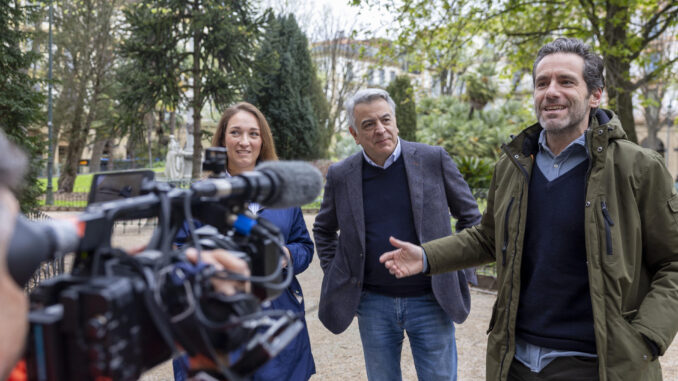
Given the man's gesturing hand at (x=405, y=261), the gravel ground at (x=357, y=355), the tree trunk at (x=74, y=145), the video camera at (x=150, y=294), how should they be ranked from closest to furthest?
1. the video camera at (x=150, y=294)
2. the man's gesturing hand at (x=405, y=261)
3. the gravel ground at (x=357, y=355)
4. the tree trunk at (x=74, y=145)

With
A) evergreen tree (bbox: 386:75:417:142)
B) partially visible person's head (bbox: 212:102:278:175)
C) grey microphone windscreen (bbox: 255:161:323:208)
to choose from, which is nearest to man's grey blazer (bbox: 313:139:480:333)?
partially visible person's head (bbox: 212:102:278:175)

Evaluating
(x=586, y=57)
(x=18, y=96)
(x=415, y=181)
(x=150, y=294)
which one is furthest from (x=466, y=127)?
(x=150, y=294)

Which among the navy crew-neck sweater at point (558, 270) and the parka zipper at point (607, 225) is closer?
the parka zipper at point (607, 225)

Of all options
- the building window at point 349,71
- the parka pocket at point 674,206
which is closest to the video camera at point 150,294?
the parka pocket at point 674,206

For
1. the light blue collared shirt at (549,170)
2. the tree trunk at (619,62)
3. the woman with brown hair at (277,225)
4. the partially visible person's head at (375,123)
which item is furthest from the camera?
the tree trunk at (619,62)

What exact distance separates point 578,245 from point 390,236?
1091 mm

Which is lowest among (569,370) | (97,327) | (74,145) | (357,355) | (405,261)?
(357,355)

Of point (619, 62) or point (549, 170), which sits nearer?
point (549, 170)

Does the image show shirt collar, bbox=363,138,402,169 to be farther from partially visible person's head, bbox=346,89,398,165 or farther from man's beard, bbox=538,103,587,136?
man's beard, bbox=538,103,587,136

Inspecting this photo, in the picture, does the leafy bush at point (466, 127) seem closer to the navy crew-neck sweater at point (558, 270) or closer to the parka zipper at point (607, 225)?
the navy crew-neck sweater at point (558, 270)

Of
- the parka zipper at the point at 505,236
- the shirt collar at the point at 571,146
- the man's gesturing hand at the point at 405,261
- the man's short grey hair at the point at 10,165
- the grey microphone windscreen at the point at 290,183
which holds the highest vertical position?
the shirt collar at the point at 571,146

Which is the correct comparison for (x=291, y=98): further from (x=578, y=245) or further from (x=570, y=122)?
(x=578, y=245)

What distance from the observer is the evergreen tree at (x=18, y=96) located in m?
8.24

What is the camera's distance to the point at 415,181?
3113mm
